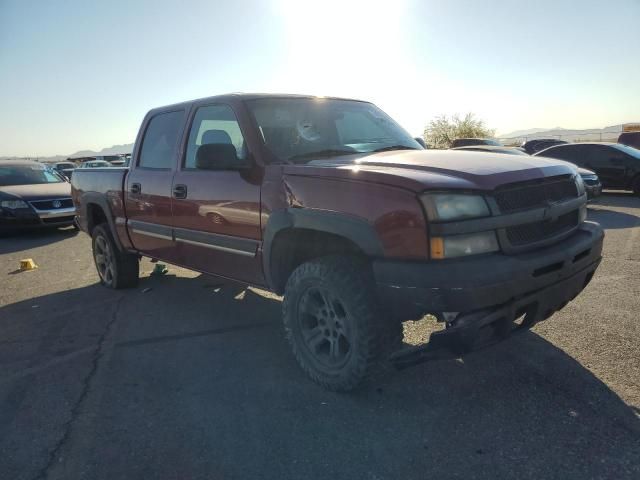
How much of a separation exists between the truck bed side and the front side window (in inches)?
51.5

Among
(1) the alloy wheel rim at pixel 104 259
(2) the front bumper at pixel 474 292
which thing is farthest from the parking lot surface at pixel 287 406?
(1) the alloy wheel rim at pixel 104 259

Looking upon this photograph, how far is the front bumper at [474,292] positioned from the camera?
2441 millimetres

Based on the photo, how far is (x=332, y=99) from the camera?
423 centimetres

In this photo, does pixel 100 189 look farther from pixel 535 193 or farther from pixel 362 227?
pixel 535 193

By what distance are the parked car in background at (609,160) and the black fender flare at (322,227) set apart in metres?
11.5

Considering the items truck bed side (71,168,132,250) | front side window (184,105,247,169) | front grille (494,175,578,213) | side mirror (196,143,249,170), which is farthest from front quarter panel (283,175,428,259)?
truck bed side (71,168,132,250)

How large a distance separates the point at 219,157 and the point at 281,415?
1.73 meters

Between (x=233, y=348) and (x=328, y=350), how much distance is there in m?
1.06

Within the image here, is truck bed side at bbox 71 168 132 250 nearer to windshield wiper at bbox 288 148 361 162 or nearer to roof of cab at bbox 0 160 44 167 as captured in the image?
windshield wiper at bbox 288 148 361 162

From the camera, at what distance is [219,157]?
3.38 metres

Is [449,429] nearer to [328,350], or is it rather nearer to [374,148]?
[328,350]

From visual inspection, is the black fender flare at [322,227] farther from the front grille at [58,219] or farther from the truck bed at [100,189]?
the front grille at [58,219]

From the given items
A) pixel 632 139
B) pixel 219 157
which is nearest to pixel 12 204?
pixel 219 157

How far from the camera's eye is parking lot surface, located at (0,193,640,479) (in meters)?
2.43
